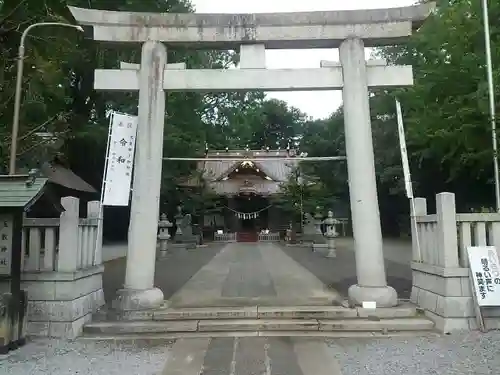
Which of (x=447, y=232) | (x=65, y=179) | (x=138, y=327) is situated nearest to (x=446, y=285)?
(x=447, y=232)

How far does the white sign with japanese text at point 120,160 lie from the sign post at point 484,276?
5397 mm

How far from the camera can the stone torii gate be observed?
743cm

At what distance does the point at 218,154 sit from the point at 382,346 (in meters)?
28.8

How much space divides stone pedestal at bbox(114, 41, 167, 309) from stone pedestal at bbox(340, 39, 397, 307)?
A: 314 cm

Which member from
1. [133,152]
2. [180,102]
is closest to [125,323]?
[133,152]

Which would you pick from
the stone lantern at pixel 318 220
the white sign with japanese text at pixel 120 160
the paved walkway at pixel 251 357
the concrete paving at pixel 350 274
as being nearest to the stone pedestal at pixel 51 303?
the white sign with japanese text at pixel 120 160

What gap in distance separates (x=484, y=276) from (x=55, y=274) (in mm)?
6032

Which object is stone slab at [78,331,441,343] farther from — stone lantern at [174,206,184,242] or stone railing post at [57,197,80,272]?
stone lantern at [174,206,184,242]

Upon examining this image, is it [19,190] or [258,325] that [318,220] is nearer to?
[258,325]

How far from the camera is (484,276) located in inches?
250

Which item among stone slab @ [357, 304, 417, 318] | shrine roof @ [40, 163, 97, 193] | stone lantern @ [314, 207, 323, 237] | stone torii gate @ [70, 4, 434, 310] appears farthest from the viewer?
stone lantern @ [314, 207, 323, 237]

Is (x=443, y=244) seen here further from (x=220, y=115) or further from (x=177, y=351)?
(x=220, y=115)

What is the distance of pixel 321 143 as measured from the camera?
120ft

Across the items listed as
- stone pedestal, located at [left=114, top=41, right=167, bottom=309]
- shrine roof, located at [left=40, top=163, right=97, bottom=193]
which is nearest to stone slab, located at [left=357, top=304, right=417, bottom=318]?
stone pedestal, located at [left=114, top=41, right=167, bottom=309]
